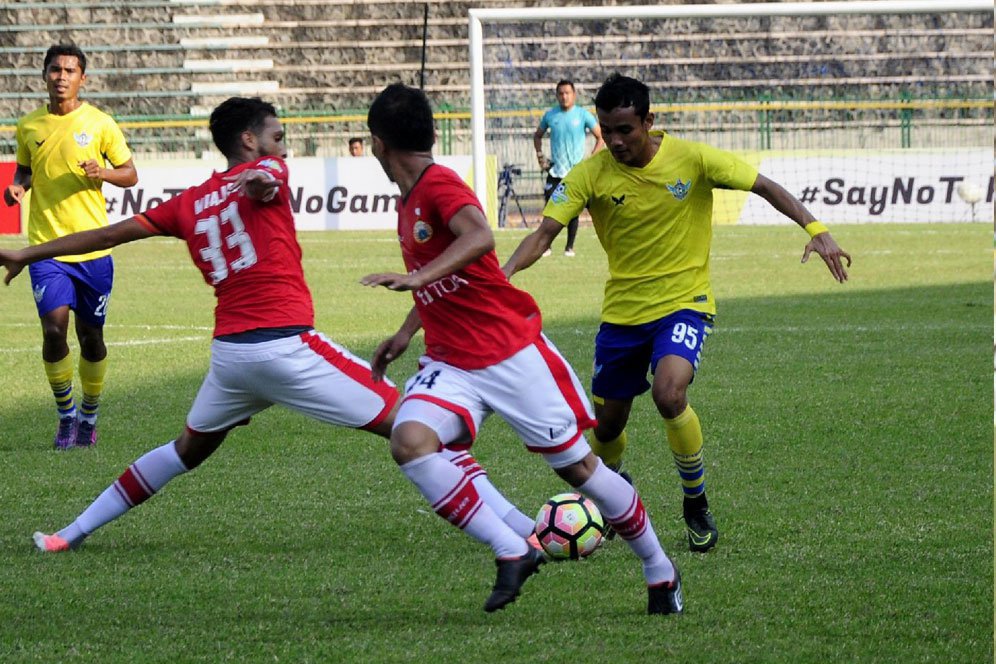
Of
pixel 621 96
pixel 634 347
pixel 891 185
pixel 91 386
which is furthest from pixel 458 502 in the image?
pixel 891 185

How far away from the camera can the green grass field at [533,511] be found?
4621mm

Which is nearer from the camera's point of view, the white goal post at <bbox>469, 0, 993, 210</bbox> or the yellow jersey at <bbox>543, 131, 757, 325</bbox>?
the yellow jersey at <bbox>543, 131, 757, 325</bbox>

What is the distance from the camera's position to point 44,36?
31.9 metres

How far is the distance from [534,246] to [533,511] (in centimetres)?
122

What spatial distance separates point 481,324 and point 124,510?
1.76 metres

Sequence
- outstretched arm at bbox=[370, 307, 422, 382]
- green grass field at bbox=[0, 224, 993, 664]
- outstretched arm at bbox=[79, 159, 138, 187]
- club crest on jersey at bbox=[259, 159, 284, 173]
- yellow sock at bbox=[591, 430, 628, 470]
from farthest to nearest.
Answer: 1. outstretched arm at bbox=[79, 159, 138, 187]
2. yellow sock at bbox=[591, 430, 628, 470]
3. club crest on jersey at bbox=[259, 159, 284, 173]
4. outstretched arm at bbox=[370, 307, 422, 382]
5. green grass field at bbox=[0, 224, 993, 664]

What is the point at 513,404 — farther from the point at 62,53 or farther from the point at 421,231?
the point at 62,53

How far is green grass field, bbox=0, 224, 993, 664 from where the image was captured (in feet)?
15.2

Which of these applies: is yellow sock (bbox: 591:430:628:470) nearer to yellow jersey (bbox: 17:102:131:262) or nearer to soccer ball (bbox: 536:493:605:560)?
soccer ball (bbox: 536:493:605:560)

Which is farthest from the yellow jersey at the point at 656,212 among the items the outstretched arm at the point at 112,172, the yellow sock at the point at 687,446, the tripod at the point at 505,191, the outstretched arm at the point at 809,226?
the tripod at the point at 505,191

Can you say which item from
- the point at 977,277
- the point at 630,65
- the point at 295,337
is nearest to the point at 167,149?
the point at 630,65

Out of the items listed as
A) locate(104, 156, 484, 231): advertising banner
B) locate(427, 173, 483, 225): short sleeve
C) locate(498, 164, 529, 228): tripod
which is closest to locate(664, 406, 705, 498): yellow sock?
locate(427, 173, 483, 225): short sleeve

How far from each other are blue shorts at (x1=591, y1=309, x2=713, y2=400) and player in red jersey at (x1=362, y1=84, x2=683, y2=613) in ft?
3.50

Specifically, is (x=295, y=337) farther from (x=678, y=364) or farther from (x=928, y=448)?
(x=928, y=448)
